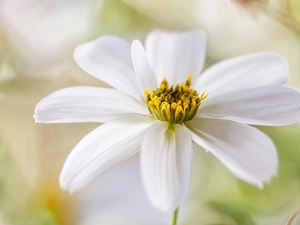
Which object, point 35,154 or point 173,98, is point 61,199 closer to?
point 35,154

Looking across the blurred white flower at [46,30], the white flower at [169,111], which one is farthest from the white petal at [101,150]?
the blurred white flower at [46,30]

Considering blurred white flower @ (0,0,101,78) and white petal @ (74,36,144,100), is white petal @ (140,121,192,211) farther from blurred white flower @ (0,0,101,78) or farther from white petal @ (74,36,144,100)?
blurred white flower @ (0,0,101,78)

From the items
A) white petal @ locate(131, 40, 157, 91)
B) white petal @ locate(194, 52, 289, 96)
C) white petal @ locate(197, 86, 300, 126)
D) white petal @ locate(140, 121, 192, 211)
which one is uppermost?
white petal @ locate(131, 40, 157, 91)

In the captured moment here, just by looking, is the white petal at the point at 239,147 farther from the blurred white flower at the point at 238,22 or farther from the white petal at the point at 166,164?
the blurred white flower at the point at 238,22

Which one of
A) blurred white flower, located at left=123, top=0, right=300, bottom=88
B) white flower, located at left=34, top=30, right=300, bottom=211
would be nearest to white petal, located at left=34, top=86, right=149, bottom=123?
white flower, located at left=34, top=30, right=300, bottom=211

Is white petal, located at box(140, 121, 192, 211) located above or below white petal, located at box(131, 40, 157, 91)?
below
